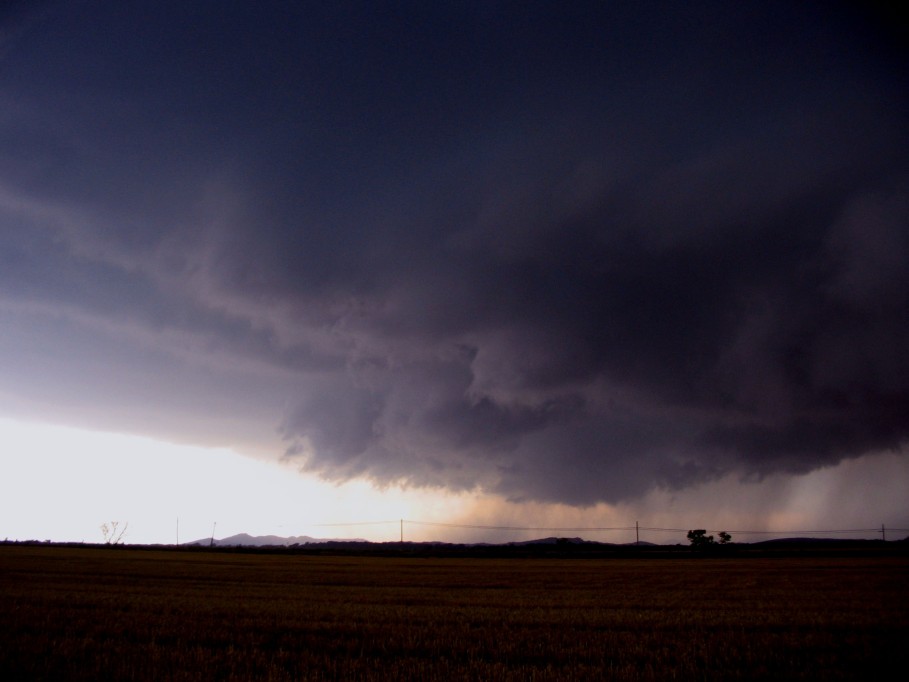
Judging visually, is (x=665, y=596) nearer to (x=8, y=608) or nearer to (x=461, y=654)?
(x=461, y=654)

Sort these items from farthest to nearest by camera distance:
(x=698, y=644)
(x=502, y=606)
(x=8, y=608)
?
1. (x=502, y=606)
2. (x=8, y=608)
3. (x=698, y=644)

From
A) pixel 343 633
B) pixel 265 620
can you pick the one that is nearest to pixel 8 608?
pixel 265 620

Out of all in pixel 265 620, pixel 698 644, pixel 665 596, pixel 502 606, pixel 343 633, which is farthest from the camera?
pixel 665 596

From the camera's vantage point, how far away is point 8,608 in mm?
19484

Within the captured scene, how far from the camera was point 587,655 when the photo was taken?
13.3 metres

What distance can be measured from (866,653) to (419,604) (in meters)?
16.5

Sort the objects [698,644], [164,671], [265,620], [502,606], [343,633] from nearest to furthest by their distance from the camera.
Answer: [164,671], [698,644], [343,633], [265,620], [502,606]

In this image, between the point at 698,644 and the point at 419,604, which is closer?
the point at 698,644

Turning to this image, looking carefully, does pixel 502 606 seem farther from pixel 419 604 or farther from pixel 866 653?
pixel 866 653

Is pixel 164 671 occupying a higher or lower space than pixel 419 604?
higher

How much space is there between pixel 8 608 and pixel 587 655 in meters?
19.2

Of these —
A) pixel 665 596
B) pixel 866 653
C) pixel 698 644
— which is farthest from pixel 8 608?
pixel 665 596

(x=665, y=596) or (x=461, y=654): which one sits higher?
(x=461, y=654)

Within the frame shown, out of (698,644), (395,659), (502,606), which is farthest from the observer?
(502,606)
